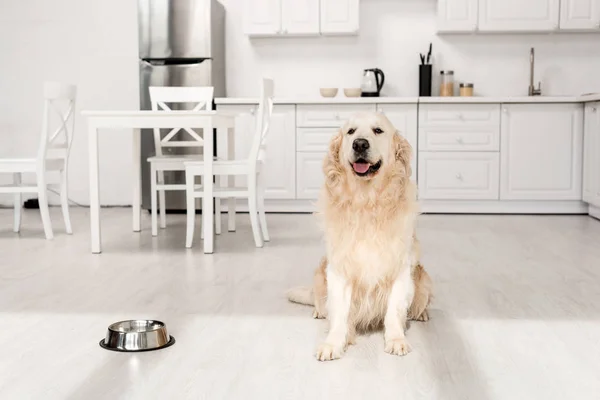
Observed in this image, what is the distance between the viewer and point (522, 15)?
593 centimetres

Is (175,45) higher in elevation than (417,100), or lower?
higher

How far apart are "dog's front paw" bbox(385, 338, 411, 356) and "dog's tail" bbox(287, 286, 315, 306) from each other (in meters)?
0.56

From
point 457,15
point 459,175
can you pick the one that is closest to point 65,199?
point 459,175

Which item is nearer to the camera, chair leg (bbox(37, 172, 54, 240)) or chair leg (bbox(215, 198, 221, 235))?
chair leg (bbox(37, 172, 54, 240))

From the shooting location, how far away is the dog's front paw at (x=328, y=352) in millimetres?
2131

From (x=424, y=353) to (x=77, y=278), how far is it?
68.7 inches

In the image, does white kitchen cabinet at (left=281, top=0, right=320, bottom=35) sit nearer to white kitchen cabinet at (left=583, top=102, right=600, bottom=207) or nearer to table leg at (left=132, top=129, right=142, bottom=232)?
table leg at (left=132, top=129, right=142, bottom=232)

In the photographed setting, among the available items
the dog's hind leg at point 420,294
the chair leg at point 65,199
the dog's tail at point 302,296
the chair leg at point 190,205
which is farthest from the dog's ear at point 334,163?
the chair leg at point 65,199

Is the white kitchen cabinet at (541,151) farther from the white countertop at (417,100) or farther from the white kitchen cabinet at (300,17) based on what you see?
the white kitchen cabinet at (300,17)

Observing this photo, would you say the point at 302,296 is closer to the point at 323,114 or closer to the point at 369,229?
the point at 369,229

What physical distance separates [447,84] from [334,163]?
13.0 feet

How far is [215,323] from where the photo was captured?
2.56 meters

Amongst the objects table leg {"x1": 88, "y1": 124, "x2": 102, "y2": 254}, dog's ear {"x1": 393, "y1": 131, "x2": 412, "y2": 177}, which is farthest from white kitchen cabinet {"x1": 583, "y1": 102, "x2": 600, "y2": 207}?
dog's ear {"x1": 393, "y1": 131, "x2": 412, "y2": 177}

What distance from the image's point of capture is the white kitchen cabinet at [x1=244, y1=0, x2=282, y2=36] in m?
6.05
